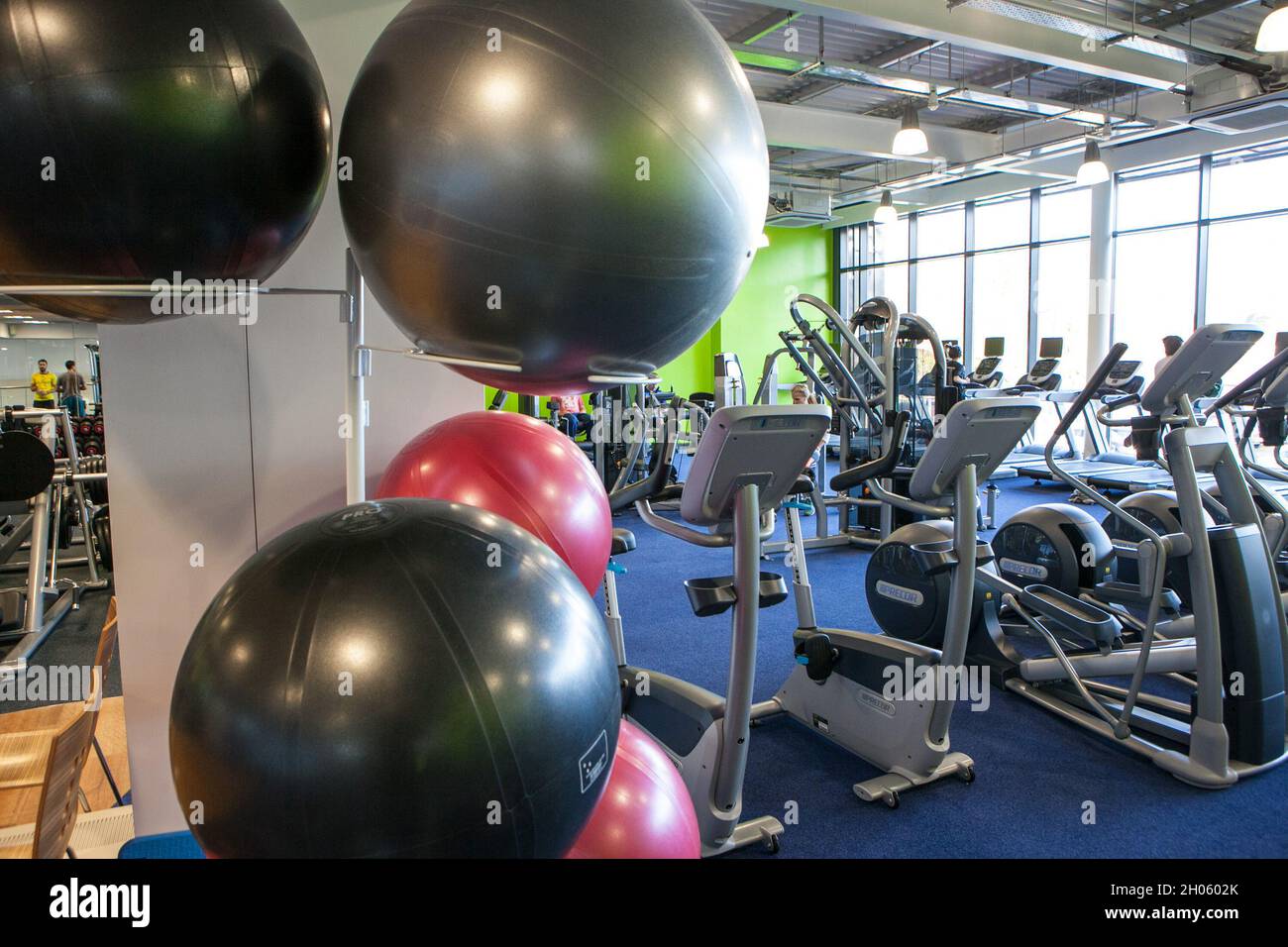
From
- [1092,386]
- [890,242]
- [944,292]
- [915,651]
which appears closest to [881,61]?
[944,292]

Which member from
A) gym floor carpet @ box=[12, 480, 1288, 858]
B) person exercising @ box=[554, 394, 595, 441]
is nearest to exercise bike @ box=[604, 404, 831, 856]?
gym floor carpet @ box=[12, 480, 1288, 858]

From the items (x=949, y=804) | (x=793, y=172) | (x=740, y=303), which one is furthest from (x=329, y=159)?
(x=740, y=303)

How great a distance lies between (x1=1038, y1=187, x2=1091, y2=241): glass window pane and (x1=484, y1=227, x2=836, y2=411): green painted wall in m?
4.05

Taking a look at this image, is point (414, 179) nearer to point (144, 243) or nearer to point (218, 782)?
point (144, 243)

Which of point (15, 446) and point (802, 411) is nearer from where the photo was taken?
point (802, 411)

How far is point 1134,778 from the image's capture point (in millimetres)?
2988

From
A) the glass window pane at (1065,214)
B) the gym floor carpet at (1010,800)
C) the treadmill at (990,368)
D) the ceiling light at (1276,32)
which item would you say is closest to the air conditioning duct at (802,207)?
the glass window pane at (1065,214)

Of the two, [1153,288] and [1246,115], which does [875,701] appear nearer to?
[1246,115]

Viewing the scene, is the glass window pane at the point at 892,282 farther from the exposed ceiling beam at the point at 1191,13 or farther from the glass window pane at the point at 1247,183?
the exposed ceiling beam at the point at 1191,13

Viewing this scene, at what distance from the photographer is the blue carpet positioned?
2.57 m

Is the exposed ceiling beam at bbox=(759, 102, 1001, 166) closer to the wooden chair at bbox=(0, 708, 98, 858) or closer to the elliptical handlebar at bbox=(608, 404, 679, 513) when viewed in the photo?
the elliptical handlebar at bbox=(608, 404, 679, 513)

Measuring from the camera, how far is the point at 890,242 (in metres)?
14.0

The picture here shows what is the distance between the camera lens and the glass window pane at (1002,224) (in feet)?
37.9

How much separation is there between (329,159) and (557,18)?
19.0 inches
